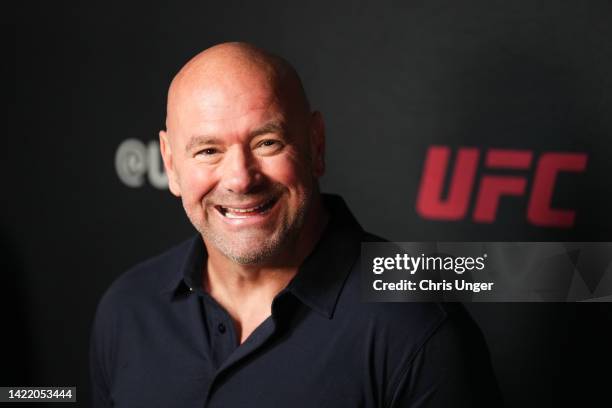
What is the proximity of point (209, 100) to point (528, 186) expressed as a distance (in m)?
0.88

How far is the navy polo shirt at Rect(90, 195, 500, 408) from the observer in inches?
49.6

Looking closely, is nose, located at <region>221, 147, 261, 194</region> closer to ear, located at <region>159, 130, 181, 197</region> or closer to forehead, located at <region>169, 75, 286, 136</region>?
forehead, located at <region>169, 75, 286, 136</region>

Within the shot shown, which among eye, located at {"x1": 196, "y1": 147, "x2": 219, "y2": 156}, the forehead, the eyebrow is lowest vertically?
eye, located at {"x1": 196, "y1": 147, "x2": 219, "y2": 156}

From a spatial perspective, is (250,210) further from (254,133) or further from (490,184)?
(490,184)

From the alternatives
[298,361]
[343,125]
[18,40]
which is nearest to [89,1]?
[18,40]

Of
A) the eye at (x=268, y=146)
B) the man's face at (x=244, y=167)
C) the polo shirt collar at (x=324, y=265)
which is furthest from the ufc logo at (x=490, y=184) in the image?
the eye at (x=268, y=146)

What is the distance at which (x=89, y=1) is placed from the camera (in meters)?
2.23

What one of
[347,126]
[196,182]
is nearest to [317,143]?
[196,182]

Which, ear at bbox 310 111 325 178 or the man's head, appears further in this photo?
ear at bbox 310 111 325 178

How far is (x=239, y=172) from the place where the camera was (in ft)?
4.08

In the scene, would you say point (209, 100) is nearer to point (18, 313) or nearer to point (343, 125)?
point (343, 125)

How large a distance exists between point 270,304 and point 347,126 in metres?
0.74

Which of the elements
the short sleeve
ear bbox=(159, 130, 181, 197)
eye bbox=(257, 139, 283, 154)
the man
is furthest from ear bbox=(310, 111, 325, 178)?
the short sleeve

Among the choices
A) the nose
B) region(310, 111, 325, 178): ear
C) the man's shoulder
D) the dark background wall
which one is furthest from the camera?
the dark background wall
